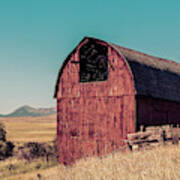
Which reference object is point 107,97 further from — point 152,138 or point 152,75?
point 152,138

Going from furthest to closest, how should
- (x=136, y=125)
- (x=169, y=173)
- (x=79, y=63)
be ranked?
1. (x=79, y=63)
2. (x=136, y=125)
3. (x=169, y=173)

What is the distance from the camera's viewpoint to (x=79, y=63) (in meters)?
20.2

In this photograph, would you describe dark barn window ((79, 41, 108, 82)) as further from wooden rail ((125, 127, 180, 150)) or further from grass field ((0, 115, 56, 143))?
grass field ((0, 115, 56, 143))

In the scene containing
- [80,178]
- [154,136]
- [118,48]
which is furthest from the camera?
[118,48]

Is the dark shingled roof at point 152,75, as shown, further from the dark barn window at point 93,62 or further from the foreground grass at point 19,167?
the foreground grass at point 19,167

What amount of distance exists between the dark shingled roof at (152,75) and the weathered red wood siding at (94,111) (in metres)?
0.50

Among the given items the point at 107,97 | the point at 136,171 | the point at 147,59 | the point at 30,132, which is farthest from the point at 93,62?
the point at 30,132

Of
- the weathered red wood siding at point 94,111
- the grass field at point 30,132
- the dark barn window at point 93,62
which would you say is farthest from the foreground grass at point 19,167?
the dark barn window at point 93,62

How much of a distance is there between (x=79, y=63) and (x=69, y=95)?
213 centimetres

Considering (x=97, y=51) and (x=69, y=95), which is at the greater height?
(x=97, y=51)

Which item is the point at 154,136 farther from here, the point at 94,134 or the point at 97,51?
Answer: the point at 97,51

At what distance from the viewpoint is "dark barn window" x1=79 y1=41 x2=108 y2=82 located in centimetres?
1908

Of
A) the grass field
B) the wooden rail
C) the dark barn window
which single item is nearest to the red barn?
the dark barn window

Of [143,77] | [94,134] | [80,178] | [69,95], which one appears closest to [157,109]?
[143,77]
